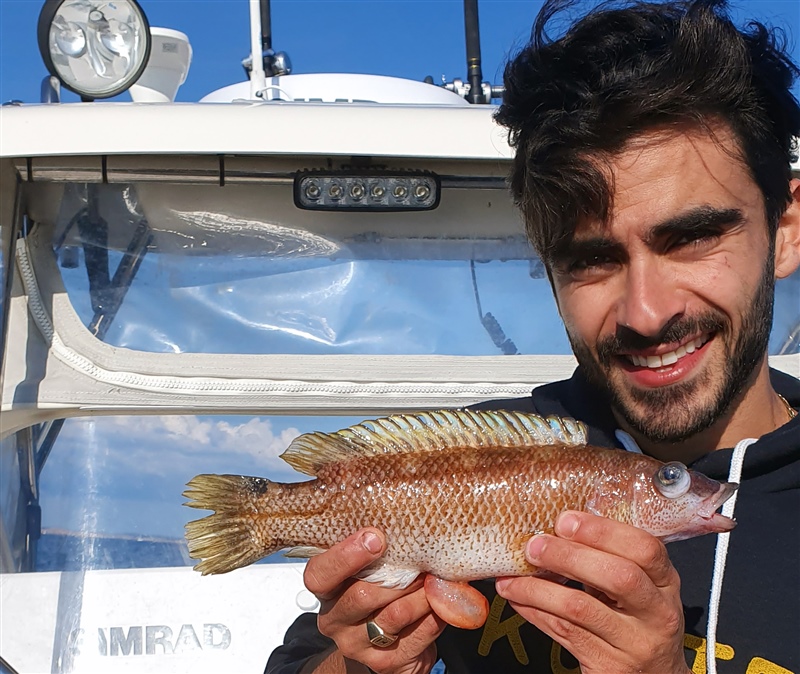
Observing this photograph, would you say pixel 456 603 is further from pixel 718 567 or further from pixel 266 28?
pixel 266 28

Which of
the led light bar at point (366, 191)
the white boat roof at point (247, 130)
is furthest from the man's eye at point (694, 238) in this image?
the led light bar at point (366, 191)

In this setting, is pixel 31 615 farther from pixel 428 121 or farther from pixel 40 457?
pixel 428 121

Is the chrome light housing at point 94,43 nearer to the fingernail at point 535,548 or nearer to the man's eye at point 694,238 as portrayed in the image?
the man's eye at point 694,238

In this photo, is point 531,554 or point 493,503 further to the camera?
point 493,503

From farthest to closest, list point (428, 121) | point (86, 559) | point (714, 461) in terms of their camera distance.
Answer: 1. point (86, 559)
2. point (428, 121)
3. point (714, 461)

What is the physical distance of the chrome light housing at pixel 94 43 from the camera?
9.88 ft

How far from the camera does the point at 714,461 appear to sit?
1.92 m

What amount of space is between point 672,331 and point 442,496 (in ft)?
1.80

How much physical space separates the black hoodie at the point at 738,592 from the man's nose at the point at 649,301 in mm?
372

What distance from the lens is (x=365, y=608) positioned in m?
1.67

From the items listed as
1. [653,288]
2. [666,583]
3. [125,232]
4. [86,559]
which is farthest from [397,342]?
[666,583]

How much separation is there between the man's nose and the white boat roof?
3.63 ft

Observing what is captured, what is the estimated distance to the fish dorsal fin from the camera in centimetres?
177

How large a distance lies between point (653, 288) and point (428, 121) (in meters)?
1.26
